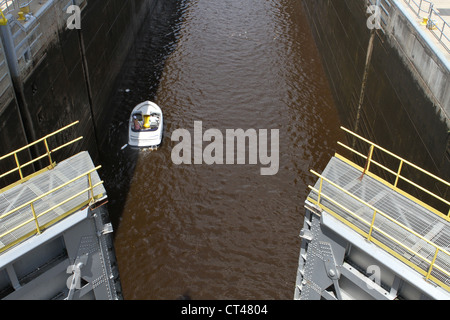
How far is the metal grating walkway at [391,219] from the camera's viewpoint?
371 inches

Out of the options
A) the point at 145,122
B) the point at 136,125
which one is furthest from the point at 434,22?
the point at 136,125

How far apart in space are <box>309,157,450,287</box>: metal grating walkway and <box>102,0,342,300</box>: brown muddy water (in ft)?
20.0

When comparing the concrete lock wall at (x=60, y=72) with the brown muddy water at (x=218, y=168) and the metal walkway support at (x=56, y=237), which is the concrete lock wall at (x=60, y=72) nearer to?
the brown muddy water at (x=218, y=168)

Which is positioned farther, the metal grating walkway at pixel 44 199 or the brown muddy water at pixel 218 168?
the brown muddy water at pixel 218 168

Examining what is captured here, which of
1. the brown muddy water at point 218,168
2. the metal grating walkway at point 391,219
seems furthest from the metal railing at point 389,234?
the brown muddy water at point 218,168

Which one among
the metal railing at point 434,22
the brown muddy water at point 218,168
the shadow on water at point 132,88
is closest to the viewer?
the metal railing at point 434,22

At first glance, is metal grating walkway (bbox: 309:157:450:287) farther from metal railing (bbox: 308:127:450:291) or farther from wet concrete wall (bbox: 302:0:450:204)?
wet concrete wall (bbox: 302:0:450:204)

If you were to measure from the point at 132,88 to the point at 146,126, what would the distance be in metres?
5.54

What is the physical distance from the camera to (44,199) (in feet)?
34.7

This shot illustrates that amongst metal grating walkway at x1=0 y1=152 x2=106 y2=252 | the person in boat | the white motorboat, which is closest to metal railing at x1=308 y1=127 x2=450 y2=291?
metal grating walkway at x1=0 y1=152 x2=106 y2=252

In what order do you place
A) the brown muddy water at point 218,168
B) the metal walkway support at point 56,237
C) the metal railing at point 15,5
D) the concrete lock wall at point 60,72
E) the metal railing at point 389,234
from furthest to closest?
the brown muddy water at point 218,168
the metal railing at point 15,5
the concrete lock wall at point 60,72
the metal walkway support at point 56,237
the metal railing at point 389,234

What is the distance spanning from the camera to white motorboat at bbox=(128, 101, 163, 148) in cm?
2198

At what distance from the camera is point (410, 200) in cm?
1074
